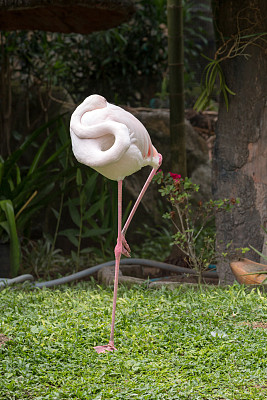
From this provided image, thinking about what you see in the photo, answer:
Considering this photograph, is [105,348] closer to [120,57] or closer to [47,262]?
[47,262]

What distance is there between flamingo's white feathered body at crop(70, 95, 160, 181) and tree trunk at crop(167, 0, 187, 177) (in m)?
2.01

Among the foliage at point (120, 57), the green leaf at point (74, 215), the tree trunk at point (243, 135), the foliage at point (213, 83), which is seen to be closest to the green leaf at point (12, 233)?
the green leaf at point (74, 215)

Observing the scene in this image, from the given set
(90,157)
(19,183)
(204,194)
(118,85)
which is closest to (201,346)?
(90,157)

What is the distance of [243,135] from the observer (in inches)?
176

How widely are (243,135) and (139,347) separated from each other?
2.17 metres

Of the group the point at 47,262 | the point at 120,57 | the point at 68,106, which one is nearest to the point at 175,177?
the point at 47,262

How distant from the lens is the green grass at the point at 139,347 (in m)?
2.46

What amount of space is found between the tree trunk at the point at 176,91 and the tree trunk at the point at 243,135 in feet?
1.46

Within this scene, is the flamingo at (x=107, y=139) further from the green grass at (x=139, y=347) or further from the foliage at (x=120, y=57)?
the foliage at (x=120, y=57)

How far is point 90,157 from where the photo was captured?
2.74 m

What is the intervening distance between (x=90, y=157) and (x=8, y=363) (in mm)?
1055

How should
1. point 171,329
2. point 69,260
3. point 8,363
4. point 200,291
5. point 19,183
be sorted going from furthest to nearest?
point 69,260 < point 19,183 < point 200,291 < point 171,329 < point 8,363

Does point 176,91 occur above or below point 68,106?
above

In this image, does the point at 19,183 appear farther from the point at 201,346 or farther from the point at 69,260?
the point at 201,346
